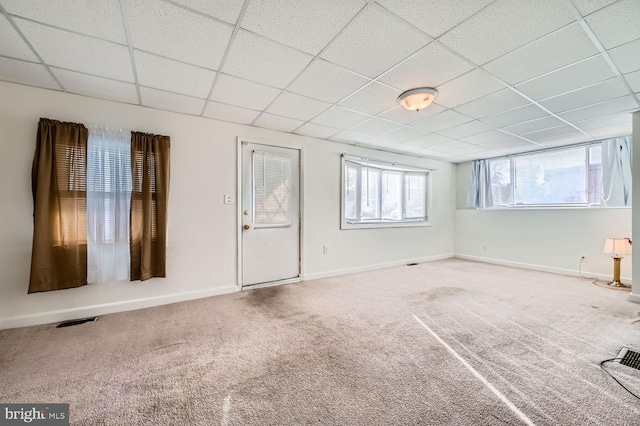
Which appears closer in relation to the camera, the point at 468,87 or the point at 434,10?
the point at 434,10

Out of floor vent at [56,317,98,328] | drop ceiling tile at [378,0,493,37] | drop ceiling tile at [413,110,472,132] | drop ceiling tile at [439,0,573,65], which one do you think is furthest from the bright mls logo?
drop ceiling tile at [413,110,472,132]

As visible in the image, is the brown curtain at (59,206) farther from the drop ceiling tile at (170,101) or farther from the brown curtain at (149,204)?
the drop ceiling tile at (170,101)

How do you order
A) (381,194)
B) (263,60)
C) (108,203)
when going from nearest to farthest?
(263,60) < (108,203) < (381,194)

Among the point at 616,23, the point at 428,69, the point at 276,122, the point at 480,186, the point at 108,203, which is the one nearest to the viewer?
the point at 616,23

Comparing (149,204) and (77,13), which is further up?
(77,13)

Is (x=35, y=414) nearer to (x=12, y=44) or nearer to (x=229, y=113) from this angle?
(x=12, y=44)

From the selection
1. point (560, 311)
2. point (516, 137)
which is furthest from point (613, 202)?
point (560, 311)

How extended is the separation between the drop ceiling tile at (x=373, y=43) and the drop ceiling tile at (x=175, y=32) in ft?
2.62

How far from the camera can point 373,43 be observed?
6.06 ft

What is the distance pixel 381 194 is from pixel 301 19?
3.93 metres

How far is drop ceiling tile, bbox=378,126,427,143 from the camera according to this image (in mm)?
3816

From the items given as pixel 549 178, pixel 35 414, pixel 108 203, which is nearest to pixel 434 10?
pixel 35 414

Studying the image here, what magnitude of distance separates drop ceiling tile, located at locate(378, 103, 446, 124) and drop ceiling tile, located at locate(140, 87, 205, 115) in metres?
2.24

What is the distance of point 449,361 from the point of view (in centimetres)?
191
